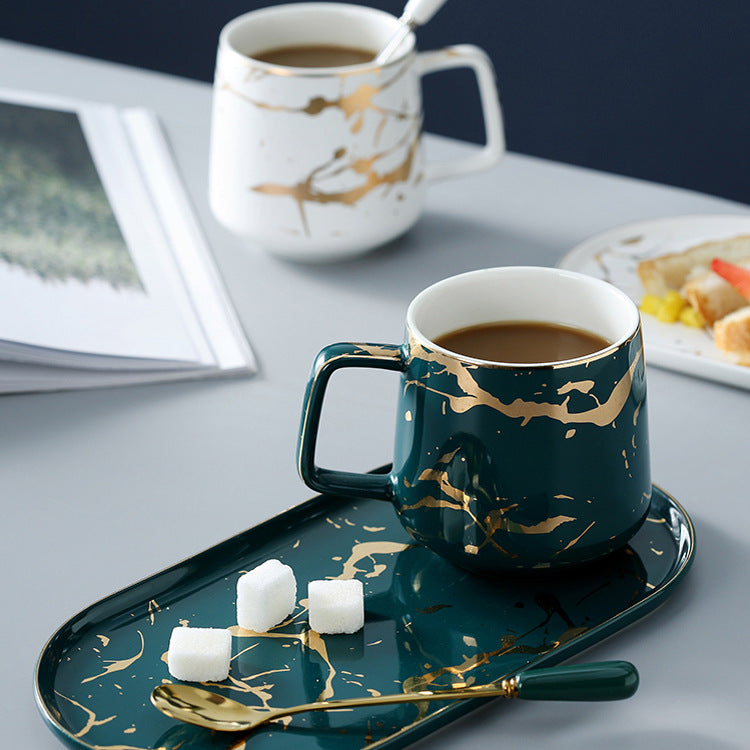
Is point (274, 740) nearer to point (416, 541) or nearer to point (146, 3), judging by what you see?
point (416, 541)

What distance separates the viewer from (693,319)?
0.88m

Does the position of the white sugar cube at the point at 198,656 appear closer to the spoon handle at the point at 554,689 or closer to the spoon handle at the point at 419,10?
the spoon handle at the point at 554,689

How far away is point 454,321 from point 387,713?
0.24 metres

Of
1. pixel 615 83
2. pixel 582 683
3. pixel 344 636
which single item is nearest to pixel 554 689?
pixel 582 683

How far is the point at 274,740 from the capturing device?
511mm

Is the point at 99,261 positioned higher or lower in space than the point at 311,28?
lower

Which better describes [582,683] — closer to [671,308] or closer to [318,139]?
[671,308]

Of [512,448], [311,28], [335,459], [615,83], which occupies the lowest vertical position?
[615,83]

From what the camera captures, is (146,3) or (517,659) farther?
(146,3)

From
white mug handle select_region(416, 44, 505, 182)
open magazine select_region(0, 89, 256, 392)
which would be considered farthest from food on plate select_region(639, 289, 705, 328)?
open magazine select_region(0, 89, 256, 392)

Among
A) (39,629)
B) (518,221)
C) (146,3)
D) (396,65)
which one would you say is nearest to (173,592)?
(39,629)

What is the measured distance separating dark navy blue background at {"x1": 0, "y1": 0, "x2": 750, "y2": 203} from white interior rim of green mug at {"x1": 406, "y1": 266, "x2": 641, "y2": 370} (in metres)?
1.59

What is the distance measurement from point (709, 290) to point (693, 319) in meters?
0.03

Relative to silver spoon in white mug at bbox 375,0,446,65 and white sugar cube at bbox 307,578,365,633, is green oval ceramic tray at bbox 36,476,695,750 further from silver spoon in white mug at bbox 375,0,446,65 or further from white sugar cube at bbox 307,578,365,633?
silver spoon in white mug at bbox 375,0,446,65
